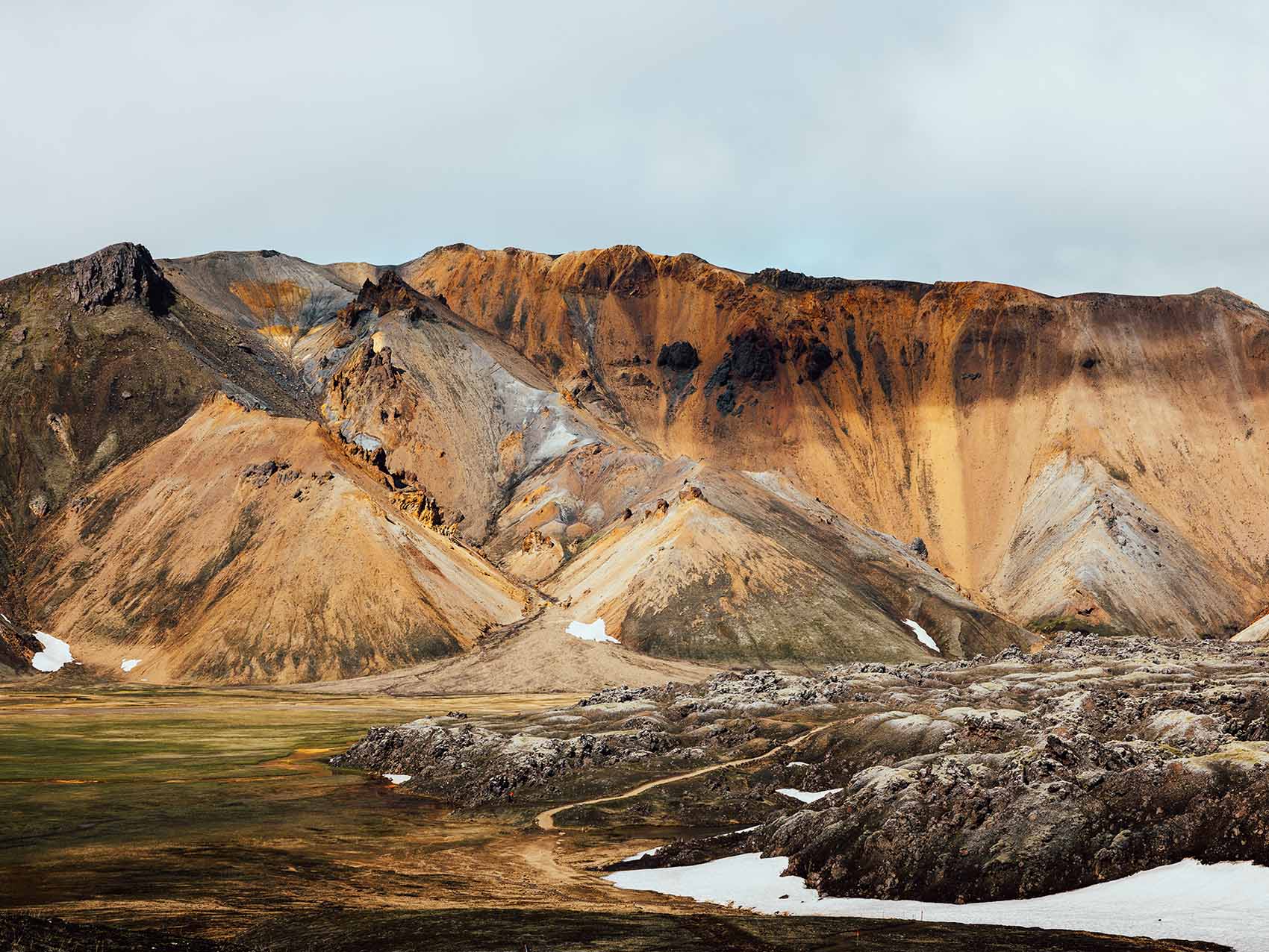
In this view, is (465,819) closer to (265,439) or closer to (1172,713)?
(1172,713)

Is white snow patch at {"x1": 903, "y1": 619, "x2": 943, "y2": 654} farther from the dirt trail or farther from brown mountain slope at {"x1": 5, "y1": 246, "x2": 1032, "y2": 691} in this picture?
the dirt trail

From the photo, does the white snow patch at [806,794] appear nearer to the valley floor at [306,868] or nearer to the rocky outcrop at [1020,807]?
the rocky outcrop at [1020,807]

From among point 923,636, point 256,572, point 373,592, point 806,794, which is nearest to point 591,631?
point 373,592

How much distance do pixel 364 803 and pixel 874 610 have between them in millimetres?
119076

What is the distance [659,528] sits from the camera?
7608 inches

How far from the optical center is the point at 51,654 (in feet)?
532

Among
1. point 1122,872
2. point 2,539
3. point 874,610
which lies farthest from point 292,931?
point 2,539

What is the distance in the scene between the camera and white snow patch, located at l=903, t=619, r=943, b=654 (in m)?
176

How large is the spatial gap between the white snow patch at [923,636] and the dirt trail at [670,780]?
95.6m

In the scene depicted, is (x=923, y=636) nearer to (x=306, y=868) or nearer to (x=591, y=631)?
(x=591, y=631)

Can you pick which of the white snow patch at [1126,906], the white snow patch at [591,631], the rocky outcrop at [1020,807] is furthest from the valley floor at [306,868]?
the white snow patch at [591,631]

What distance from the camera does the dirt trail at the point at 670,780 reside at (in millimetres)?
65375

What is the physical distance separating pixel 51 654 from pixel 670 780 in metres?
120

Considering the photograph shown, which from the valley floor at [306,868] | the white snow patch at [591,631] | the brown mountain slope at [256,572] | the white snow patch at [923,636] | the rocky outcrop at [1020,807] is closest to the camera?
the valley floor at [306,868]
